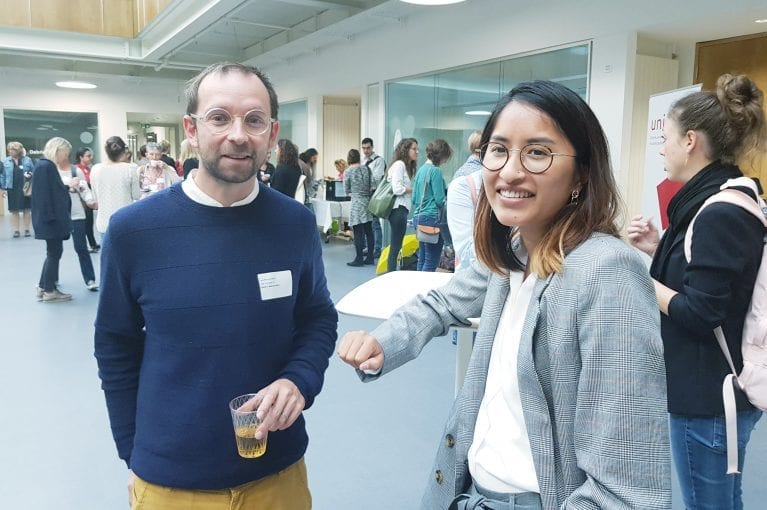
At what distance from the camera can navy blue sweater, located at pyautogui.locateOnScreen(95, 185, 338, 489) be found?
1.24m

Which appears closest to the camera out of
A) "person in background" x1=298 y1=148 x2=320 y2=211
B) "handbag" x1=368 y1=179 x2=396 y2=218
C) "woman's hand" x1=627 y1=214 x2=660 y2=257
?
"woman's hand" x1=627 y1=214 x2=660 y2=257

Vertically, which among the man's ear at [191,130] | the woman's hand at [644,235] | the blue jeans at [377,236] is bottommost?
the blue jeans at [377,236]

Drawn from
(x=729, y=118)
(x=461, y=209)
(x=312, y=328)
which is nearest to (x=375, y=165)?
(x=461, y=209)

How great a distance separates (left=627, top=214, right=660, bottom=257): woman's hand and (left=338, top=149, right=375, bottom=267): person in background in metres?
5.91

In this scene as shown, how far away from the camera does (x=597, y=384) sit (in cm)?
81

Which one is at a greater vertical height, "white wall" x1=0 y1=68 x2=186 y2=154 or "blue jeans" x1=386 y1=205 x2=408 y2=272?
"white wall" x1=0 y1=68 x2=186 y2=154

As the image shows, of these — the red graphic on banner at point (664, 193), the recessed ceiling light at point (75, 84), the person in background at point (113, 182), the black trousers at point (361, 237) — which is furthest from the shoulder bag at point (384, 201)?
the recessed ceiling light at point (75, 84)

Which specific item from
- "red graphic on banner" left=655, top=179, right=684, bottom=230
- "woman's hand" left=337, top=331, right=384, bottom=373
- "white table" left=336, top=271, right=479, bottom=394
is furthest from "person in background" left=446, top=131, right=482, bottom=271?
"woman's hand" left=337, top=331, right=384, bottom=373

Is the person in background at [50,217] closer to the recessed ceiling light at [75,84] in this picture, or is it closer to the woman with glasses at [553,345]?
the woman with glasses at [553,345]

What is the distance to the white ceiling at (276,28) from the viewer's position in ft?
16.7

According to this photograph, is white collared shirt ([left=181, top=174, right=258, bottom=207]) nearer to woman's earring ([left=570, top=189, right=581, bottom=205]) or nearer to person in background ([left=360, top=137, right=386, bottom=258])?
woman's earring ([left=570, top=189, right=581, bottom=205])

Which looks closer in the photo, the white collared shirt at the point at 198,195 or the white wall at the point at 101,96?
the white collared shirt at the point at 198,195

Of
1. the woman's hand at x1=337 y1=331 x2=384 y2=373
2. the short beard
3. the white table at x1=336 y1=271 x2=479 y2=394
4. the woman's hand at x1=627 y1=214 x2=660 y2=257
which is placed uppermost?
the short beard

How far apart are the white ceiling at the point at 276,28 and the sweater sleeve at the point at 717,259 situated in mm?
4072
